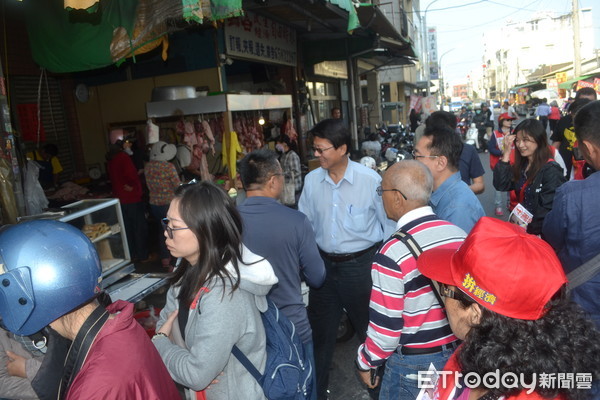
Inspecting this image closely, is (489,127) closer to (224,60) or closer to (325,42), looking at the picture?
(325,42)

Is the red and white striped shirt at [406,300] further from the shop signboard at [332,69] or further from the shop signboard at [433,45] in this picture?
the shop signboard at [433,45]

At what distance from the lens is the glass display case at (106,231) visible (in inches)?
156

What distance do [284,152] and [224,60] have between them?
1929 millimetres

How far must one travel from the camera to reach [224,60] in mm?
7086

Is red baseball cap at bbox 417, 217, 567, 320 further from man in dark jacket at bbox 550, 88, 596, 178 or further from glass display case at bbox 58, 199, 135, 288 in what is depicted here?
man in dark jacket at bbox 550, 88, 596, 178

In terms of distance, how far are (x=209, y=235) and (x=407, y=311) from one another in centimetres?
100

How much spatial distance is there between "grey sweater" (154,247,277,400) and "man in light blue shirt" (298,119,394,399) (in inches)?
54.6

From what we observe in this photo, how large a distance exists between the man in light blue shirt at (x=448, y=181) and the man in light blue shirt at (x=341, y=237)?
0.46 m

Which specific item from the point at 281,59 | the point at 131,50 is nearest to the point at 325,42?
the point at 281,59

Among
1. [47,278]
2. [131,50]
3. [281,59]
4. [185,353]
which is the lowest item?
[185,353]

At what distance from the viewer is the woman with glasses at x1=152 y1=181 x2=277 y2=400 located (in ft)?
5.50

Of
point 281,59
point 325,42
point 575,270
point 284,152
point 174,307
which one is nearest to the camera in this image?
point 174,307

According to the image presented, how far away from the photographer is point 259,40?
803 centimetres
